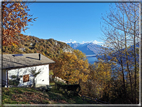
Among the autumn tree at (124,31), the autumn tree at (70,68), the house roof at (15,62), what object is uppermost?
the autumn tree at (124,31)

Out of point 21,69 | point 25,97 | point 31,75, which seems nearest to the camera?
point 25,97

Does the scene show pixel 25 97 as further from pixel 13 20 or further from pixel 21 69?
pixel 21 69

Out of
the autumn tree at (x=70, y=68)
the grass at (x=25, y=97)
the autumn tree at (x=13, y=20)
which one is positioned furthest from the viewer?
the autumn tree at (x=70, y=68)

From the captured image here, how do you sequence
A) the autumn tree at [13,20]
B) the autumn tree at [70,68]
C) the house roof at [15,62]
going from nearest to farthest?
the autumn tree at [13,20]
the house roof at [15,62]
the autumn tree at [70,68]

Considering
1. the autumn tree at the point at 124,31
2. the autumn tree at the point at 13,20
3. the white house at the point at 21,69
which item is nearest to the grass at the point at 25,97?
the white house at the point at 21,69

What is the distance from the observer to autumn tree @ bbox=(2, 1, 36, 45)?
1.75 metres

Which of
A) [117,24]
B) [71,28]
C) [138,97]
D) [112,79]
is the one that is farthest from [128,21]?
[138,97]

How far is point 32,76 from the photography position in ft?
20.9

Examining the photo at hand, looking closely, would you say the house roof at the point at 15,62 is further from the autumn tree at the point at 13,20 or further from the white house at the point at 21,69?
the autumn tree at the point at 13,20

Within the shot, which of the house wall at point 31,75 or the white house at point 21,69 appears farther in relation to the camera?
the house wall at point 31,75

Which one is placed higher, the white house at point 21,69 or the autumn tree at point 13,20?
the autumn tree at point 13,20

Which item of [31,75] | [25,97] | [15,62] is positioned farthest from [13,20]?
[31,75]

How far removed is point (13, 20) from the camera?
1.83m

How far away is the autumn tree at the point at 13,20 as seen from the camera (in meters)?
1.75
